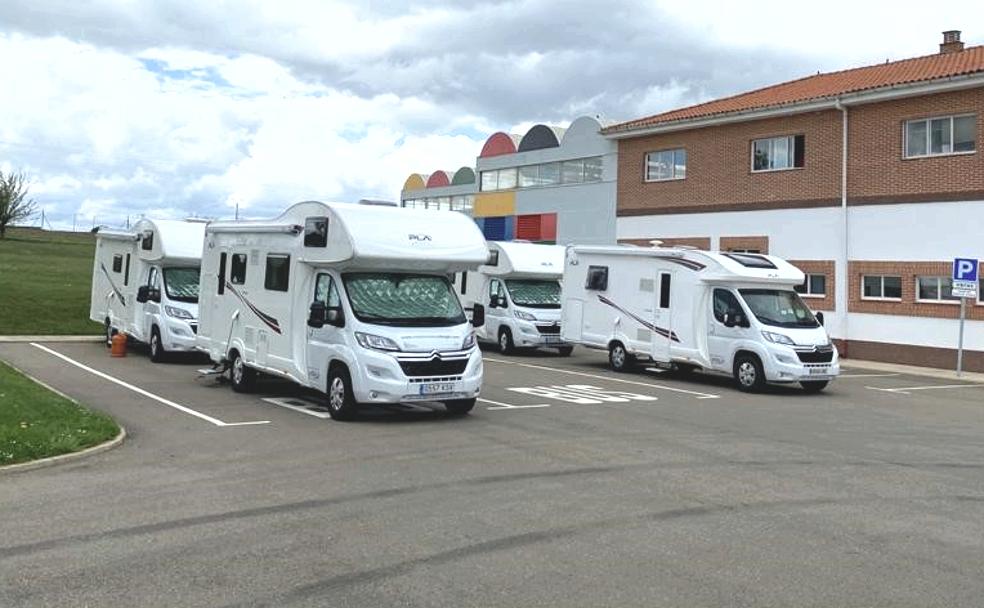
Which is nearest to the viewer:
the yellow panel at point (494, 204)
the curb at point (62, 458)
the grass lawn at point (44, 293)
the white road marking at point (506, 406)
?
the curb at point (62, 458)

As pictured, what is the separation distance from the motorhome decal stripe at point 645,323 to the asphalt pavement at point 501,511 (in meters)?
5.34

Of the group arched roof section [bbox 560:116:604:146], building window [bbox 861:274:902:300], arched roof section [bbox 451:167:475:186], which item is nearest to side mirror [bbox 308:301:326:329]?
building window [bbox 861:274:902:300]

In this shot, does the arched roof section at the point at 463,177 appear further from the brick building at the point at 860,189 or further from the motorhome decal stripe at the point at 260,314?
the motorhome decal stripe at the point at 260,314

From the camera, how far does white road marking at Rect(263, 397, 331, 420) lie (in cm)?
1252

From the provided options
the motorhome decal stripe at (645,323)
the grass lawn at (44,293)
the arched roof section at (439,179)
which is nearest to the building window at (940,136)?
the motorhome decal stripe at (645,323)

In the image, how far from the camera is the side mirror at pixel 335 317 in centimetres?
1190

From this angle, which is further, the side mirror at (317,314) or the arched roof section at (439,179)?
the arched roof section at (439,179)

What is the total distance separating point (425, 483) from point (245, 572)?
9.12ft

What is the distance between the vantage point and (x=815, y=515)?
283 inches

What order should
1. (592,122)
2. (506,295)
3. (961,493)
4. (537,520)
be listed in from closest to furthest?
(537,520) < (961,493) < (506,295) < (592,122)

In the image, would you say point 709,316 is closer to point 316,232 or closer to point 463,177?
point 316,232

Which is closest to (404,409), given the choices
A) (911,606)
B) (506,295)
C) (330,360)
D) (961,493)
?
(330,360)

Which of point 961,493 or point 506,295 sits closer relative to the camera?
point 961,493

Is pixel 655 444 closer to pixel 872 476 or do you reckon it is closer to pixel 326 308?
pixel 872 476
